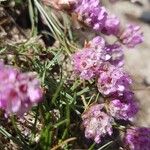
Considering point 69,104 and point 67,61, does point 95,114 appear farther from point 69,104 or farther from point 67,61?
point 67,61

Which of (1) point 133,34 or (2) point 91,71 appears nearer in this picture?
(2) point 91,71

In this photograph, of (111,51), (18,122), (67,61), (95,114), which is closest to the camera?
(95,114)

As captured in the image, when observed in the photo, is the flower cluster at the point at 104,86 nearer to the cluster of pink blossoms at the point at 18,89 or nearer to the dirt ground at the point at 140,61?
the dirt ground at the point at 140,61

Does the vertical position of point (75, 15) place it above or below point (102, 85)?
above

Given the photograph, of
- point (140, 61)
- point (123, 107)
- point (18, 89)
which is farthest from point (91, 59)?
point (140, 61)

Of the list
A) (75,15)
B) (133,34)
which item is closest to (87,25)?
(75,15)
